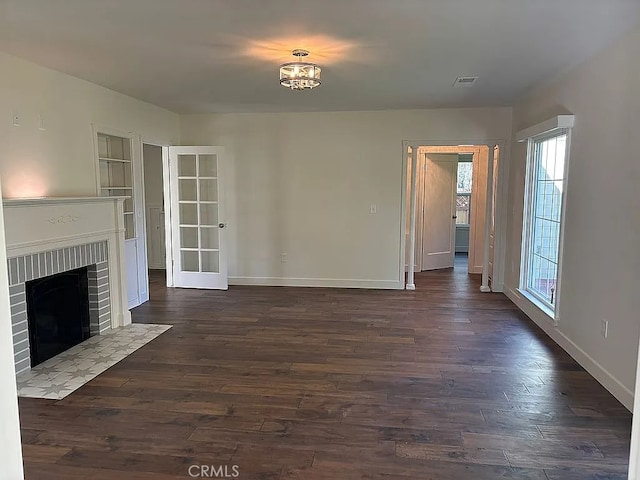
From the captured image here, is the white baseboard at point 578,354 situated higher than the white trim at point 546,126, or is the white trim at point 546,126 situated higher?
the white trim at point 546,126

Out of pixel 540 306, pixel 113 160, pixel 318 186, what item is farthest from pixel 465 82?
pixel 113 160

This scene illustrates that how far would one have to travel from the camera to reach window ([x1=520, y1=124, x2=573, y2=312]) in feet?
14.1

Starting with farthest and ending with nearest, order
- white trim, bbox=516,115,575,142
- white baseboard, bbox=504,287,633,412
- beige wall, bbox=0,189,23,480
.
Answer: white trim, bbox=516,115,575,142 → white baseboard, bbox=504,287,633,412 → beige wall, bbox=0,189,23,480

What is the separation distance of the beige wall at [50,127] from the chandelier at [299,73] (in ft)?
7.06

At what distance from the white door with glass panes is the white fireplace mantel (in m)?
1.70

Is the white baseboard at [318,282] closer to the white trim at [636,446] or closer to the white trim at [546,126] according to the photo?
→ the white trim at [546,126]

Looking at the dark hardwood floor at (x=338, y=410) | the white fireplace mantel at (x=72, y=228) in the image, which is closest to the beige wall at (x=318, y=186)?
the dark hardwood floor at (x=338, y=410)

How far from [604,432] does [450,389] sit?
0.93m

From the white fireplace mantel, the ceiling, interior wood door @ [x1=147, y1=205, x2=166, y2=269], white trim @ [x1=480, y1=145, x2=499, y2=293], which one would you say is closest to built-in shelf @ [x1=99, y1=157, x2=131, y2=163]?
the white fireplace mantel

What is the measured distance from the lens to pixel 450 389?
3.17 meters

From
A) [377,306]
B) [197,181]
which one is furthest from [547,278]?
[197,181]

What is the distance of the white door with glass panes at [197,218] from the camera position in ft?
20.5

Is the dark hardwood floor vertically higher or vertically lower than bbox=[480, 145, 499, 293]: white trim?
lower

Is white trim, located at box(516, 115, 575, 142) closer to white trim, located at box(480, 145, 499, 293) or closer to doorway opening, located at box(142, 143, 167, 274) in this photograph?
white trim, located at box(480, 145, 499, 293)
